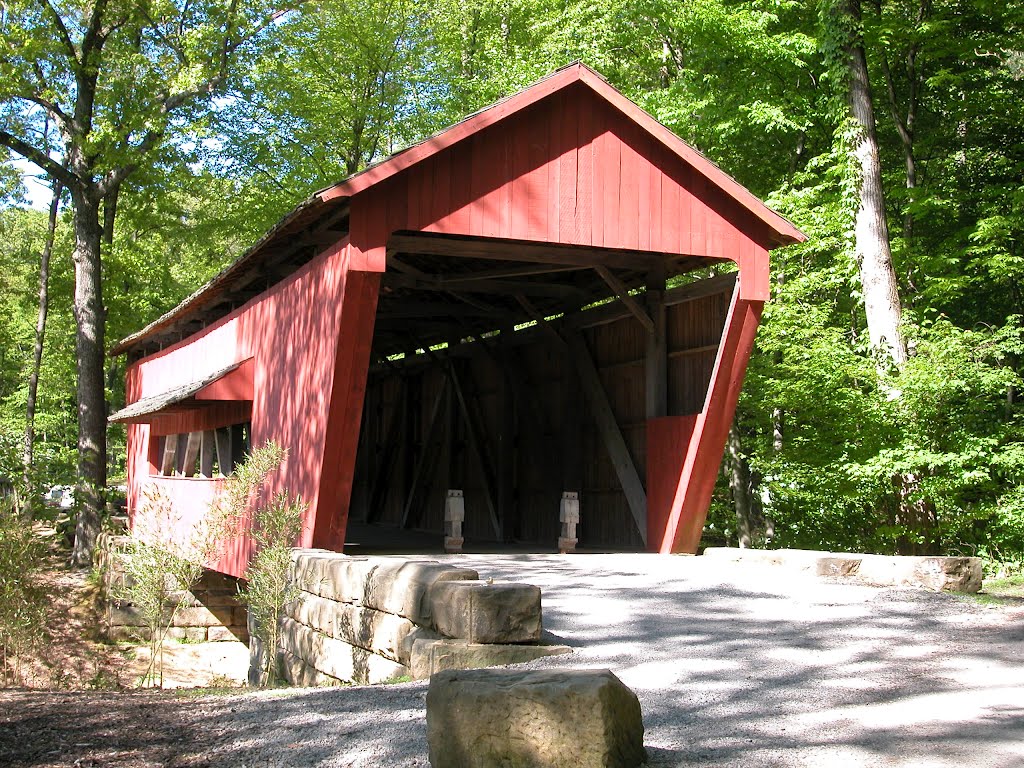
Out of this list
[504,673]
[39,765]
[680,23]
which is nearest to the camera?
[504,673]

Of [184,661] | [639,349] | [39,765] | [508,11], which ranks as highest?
[508,11]

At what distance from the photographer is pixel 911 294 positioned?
56.9 ft

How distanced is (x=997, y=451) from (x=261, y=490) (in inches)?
352

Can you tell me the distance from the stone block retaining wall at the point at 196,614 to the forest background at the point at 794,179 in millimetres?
1838

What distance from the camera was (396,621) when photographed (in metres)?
6.20

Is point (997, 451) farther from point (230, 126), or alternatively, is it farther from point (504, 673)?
point (230, 126)

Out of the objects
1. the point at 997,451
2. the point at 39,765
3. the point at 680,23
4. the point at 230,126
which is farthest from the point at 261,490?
the point at 230,126

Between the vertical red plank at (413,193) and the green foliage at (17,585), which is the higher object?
the vertical red plank at (413,193)

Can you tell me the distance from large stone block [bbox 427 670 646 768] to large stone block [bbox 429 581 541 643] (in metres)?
1.66

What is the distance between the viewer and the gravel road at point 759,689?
3.97m

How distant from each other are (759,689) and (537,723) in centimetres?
178

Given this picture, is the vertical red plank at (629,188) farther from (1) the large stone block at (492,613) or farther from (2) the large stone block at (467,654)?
(2) the large stone block at (467,654)

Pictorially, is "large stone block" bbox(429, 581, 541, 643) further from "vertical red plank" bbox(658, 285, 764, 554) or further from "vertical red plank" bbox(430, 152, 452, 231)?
"vertical red plank" bbox(658, 285, 764, 554)

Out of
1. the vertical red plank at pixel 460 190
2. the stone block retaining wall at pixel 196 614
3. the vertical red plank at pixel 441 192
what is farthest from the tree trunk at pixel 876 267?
the stone block retaining wall at pixel 196 614
